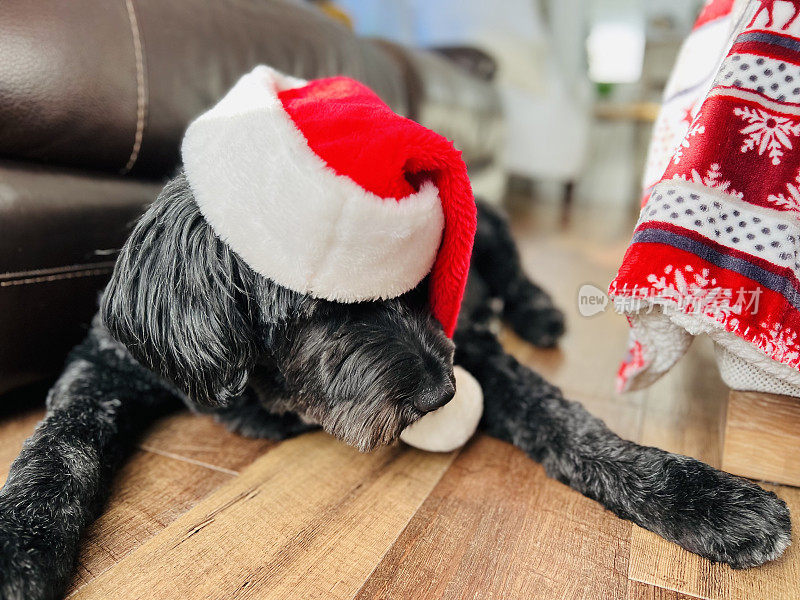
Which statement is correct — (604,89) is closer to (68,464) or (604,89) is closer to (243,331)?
(243,331)

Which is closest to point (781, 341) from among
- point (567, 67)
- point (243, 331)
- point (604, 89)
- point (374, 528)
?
point (374, 528)

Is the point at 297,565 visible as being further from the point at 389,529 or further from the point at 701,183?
the point at 701,183

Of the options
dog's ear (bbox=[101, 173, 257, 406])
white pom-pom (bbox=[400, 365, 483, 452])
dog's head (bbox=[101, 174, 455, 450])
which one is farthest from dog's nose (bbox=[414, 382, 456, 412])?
dog's ear (bbox=[101, 173, 257, 406])

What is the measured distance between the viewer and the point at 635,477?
0.79 meters

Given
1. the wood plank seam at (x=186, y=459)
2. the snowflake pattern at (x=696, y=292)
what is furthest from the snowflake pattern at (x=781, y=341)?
the wood plank seam at (x=186, y=459)

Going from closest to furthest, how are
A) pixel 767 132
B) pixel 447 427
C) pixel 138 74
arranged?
pixel 767 132, pixel 447 427, pixel 138 74

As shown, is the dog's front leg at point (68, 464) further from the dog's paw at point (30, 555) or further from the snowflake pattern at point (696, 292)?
the snowflake pattern at point (696, 292)

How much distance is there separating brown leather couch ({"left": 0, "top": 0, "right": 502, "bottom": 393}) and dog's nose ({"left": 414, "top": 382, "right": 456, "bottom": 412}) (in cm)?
74

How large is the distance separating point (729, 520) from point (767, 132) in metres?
0.50

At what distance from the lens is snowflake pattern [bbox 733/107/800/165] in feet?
2.32

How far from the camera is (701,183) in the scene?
0.72m

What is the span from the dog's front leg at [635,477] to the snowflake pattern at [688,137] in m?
0.43

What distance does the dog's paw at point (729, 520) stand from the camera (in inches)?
27.0

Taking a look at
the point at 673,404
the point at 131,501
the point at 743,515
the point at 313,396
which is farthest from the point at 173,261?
the point at 673,404
